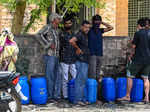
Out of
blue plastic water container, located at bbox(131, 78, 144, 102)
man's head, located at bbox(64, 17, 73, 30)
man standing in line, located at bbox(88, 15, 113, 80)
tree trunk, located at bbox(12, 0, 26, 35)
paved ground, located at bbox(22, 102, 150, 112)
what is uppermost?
tree trunk, located at bbox(12, 0, 26, 35)

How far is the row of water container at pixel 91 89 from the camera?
805 cm

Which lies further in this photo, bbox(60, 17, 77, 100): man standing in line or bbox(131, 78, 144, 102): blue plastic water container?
bbox(131, 78, 144, 102): blue plastic water container

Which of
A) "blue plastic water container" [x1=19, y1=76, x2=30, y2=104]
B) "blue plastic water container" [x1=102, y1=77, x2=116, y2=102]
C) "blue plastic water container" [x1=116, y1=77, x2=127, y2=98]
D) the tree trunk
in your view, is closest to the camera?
"blue plastic water container" [x1=19, y1=76, x2=30, y2=104]

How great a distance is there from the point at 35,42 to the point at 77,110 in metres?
2.11

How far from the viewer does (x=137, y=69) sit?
838cm

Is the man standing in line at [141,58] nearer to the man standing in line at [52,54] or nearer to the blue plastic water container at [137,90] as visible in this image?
the blue plastic water container at [137,90]

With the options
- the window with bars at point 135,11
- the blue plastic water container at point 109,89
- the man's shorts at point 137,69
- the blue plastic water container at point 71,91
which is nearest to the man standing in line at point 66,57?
the blue plastic water container at point 71,91

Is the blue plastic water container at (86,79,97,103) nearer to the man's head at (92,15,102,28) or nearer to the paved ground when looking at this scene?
the paved ground

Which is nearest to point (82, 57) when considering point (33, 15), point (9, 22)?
point (33, 15)

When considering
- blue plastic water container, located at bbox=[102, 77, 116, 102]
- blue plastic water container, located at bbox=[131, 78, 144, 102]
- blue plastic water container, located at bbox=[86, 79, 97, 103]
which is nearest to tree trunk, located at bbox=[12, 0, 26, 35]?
blue plastic water container, located at bbox=[86, 79, 97, 103]

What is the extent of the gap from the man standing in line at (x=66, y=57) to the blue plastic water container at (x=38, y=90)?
0.52 m

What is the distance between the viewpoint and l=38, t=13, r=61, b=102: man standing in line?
321 inches

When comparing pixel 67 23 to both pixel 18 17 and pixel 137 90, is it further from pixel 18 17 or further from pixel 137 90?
pixel 137 90

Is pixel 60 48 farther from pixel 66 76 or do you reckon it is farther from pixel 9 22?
→ pixel 9 22
